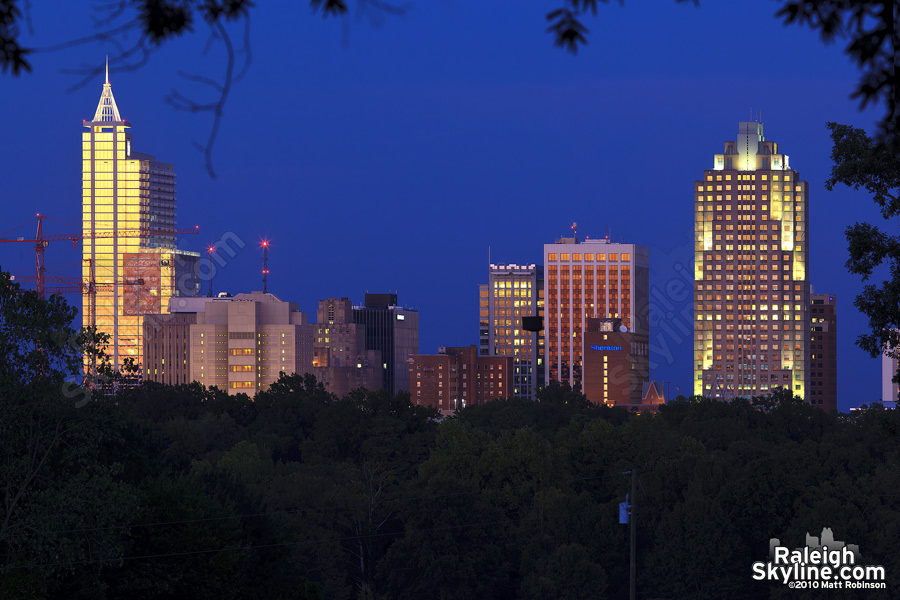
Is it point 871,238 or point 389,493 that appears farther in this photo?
point 389,493

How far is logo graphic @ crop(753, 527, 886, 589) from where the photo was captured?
266 ft

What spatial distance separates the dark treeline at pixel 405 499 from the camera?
37.7 m

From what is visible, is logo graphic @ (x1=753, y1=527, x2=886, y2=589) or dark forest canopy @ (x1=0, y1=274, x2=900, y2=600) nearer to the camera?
dark forest canopy @ (x1=0, y1=274, x2=900, y2=600)

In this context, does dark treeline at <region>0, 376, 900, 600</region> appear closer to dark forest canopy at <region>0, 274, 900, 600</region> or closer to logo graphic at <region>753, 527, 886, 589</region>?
dark forest canopy at <region>0, 274, 900, 600</region>

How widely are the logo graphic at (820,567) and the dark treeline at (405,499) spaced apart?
3.39 feet

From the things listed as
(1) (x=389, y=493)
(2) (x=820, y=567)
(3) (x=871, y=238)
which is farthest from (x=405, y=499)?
(3) (x=871, y=238)

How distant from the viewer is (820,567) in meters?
84.8

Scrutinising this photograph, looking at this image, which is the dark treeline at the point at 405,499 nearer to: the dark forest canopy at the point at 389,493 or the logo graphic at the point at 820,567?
the dark forest canopy at the point at 389,493

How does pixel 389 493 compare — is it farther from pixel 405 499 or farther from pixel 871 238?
pixel 871 238

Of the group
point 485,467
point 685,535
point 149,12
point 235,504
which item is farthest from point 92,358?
point 485,467

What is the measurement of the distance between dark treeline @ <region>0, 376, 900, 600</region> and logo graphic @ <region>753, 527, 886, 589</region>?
103 cm

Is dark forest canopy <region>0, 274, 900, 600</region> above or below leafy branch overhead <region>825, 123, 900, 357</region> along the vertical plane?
below

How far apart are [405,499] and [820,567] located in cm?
2792

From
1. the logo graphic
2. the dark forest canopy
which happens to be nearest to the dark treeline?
the dark forest canopy
